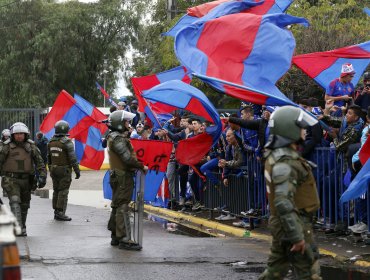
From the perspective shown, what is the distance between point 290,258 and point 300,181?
2.08 ft

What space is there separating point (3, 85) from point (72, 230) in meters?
32.0

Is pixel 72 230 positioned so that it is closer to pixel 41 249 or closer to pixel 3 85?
pixel 41 249

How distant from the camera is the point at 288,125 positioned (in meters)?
6.64

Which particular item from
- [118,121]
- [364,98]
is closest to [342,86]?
[364,98]

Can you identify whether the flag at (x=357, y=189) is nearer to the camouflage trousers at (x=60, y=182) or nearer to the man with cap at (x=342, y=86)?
the man with cap at (x=342, y=86)

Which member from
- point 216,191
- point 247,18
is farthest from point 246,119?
point 216,191

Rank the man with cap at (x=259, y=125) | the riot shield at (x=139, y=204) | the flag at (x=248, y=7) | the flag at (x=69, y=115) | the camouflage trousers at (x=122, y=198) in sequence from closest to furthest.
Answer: the riot shield at (x=139, y=204), the camouflage trousers at (x=122, y=198), the man with cap at (x=259, y=125), the flag at (x=248, y=7), the flag at (x=69, y=115)

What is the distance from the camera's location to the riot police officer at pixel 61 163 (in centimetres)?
1555

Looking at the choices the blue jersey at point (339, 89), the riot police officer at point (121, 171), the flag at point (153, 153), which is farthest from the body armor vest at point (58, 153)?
the blue jersey at point (339, 89)

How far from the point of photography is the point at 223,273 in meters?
9.22

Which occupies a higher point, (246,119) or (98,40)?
(98,40)

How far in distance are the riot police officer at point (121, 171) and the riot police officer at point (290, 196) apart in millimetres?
4299

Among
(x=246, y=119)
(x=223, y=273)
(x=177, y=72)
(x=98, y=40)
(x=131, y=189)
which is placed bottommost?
(x=223, y=273)

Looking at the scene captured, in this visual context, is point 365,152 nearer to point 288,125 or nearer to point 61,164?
point 288,125
